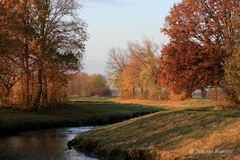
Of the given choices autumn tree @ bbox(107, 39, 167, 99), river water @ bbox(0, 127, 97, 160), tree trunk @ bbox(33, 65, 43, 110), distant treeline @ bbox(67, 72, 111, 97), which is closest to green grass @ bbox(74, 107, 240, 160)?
river water @ bbox(0, 127, 97, 160)

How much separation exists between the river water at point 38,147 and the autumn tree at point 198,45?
38.5 ft

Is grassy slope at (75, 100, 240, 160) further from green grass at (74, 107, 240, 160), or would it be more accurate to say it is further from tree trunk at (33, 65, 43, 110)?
tree trunk at (33, 65, 43, 110)

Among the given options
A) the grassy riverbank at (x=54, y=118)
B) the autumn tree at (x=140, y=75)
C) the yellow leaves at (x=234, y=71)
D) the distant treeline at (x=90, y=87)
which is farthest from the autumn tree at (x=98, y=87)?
the yellow leaves at (x=234, y=71)

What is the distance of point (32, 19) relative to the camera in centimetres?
5091

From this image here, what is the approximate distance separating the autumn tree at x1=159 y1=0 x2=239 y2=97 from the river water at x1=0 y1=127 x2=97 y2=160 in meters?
11.7

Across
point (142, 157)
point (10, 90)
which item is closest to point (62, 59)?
point (10, 90)

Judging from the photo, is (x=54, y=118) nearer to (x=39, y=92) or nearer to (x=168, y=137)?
(x=39, y=92)

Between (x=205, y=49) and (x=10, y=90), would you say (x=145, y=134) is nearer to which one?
(x=205, y=49)

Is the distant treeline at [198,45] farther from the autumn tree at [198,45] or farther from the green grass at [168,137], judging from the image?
the green grass at [168,137]

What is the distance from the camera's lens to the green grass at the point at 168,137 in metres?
18.8

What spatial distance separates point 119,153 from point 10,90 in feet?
106

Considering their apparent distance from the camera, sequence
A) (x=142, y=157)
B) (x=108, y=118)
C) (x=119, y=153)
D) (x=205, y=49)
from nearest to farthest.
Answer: (x=142, y=157) < (x=119, y=153) < (x=205, y=49) < (x=108, y=118)

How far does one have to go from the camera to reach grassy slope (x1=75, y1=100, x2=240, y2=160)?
1849 cm

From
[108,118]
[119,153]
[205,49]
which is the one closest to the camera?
[119,153]
